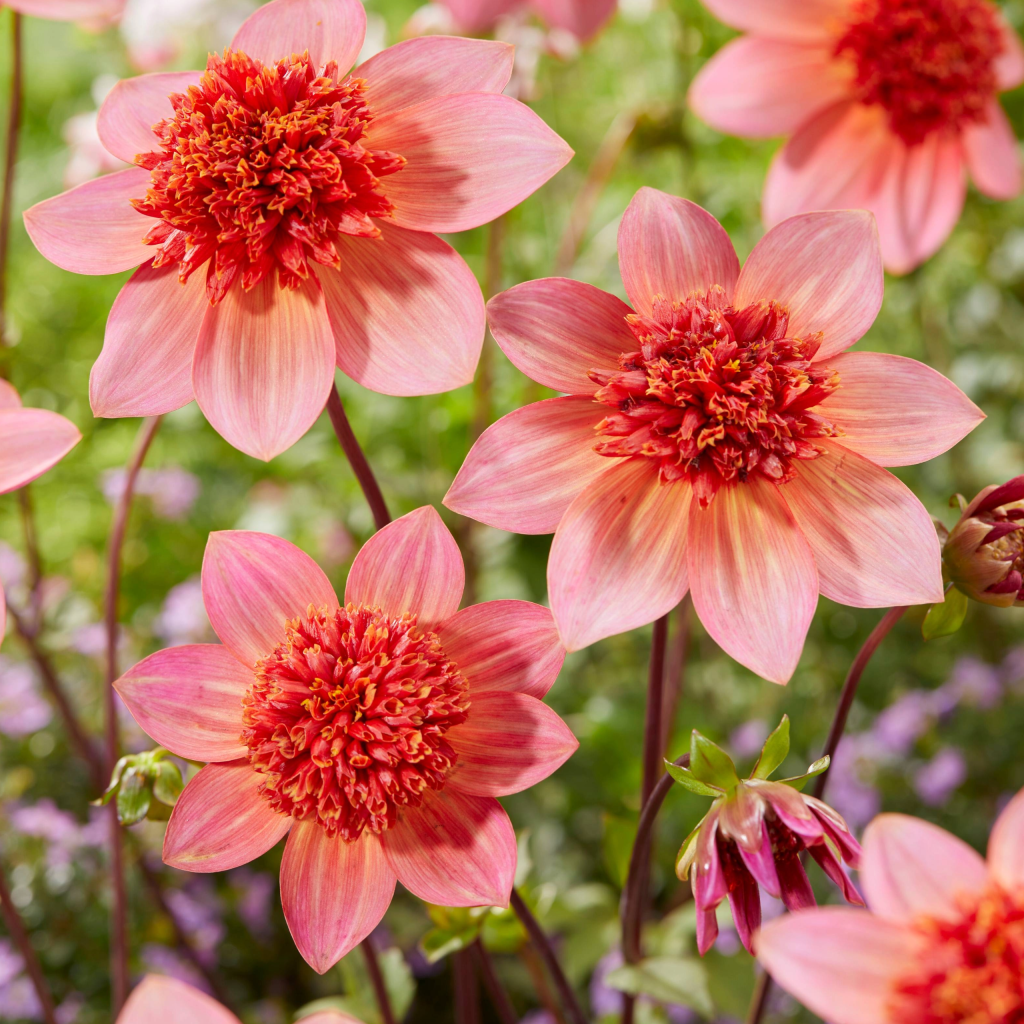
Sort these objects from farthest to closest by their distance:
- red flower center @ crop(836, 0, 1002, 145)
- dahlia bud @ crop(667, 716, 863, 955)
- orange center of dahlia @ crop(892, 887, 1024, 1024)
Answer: red flower center @ crop(836, 0, 1002, 145)
dahlia bud @ crop(667, 716, 863, 955)
orange center of dahlia @ crop(892, 887, 1024, 1024)

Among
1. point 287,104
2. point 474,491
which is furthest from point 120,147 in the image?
point 474,491

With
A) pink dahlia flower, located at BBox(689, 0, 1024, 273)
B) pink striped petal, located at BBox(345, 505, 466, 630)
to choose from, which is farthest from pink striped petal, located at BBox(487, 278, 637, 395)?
pink dahlia flower, located at BBox(689, 0, 1024, 273)

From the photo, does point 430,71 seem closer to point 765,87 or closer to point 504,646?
point 504,646

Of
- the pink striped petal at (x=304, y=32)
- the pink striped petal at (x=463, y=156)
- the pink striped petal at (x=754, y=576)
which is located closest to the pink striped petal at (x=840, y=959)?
the pink striped petal at (x=754, y=576)

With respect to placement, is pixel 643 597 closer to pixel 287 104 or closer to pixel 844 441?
pixel 844 441

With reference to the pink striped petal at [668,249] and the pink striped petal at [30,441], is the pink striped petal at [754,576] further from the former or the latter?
the pink striped petal at [30,441]

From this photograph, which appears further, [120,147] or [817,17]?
[817,17]

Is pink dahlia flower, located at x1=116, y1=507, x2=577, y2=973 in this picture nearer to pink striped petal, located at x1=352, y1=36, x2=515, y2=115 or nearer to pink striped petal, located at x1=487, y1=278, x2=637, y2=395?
pink striped petal, located at x1=487, y1=278, x2=637, y2=395
